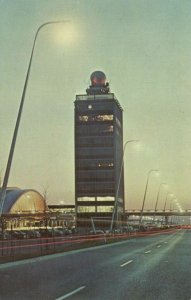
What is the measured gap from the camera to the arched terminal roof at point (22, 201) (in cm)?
12544

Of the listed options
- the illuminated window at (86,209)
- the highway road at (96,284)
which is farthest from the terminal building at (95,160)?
the highway road at (96,284)

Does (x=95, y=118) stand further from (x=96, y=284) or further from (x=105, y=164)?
(x=96, y=284)

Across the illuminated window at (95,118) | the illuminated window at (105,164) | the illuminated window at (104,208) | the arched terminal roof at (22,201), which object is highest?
the illuminated window at (95,118)

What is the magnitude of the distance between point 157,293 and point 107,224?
525 feet

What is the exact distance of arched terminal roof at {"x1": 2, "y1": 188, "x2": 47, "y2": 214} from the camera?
125438mm

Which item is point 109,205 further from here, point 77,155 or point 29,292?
point 29,292

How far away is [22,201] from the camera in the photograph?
131250 mm

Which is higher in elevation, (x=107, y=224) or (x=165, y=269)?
(x=107, y=224)

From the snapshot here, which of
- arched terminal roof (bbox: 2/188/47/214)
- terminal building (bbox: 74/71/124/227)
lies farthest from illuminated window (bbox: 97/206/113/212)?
arched terminal roof (bbox: 2/188/47/214)

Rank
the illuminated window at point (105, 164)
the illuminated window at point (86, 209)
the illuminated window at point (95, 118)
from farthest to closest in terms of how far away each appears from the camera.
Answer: the illuminated window at point (95, 118) → the illuminated window at point (105, 164) → the illuminated window at point (86, 209)

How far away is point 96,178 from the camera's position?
598ft

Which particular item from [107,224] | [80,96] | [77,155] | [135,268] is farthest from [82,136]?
[135,268]

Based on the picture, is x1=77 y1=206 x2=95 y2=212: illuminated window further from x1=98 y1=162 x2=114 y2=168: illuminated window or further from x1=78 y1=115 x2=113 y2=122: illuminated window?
x1=78 y1=115 x2=113 y2=122: illuminated window

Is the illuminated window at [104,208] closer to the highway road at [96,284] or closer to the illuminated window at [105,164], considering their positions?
the illuminated window at [105,164]
